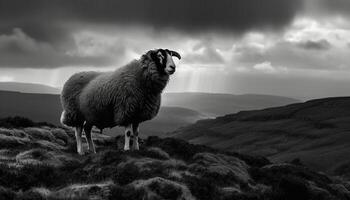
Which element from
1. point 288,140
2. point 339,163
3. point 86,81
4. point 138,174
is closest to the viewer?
point 138,174

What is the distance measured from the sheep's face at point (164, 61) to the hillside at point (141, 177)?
4086mm

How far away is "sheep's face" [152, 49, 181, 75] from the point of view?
76.2 ft

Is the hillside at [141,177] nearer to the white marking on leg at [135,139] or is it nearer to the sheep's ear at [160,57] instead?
the white marking on leg at [135,139]

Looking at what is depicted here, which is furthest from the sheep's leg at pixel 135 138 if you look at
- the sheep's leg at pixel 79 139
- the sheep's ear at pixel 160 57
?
the sheep's leg at pixel 79 139

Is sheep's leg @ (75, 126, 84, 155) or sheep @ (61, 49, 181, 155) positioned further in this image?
sheep's leg @ (75, 126, 84, 155)

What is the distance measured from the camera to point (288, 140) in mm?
166875

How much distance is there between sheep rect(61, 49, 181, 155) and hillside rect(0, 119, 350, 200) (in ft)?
6.40

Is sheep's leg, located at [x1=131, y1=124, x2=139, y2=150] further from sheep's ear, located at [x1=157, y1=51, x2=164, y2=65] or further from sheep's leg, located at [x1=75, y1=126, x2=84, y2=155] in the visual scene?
sheep's leg, located at [x1=75, y1=126, x2=84, y2=155]

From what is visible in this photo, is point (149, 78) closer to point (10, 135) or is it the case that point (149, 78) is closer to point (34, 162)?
point (34, 162)

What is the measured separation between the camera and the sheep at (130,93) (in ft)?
79.2

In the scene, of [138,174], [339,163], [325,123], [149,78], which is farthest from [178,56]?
[325,123]

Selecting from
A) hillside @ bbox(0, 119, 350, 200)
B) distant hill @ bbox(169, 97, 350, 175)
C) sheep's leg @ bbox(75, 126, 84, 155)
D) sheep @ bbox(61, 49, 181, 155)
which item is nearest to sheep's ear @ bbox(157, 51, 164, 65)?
sheep @ bbox(61, 49, 181, 155)

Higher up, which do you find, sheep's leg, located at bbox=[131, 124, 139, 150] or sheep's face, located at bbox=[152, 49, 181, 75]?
sheep's face, located at bbox=[152, 49, 181, 75]

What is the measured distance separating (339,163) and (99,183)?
10593 cm
